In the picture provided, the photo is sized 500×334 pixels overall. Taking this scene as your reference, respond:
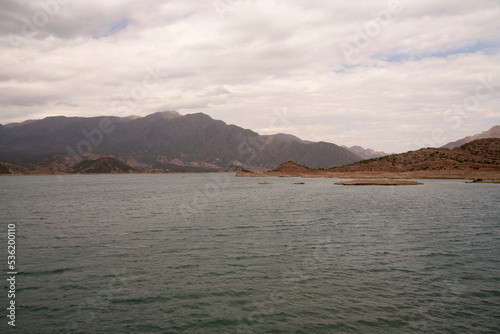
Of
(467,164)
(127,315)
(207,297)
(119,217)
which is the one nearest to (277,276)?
(207,297)

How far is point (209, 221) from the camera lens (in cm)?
4203

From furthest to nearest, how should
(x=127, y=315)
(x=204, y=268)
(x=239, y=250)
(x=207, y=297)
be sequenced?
1. (x=239, y=250)
2. (x=204, y=268)
3. (x=207, y=297)
4. (x=127, y=315)

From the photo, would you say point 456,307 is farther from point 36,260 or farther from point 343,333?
point 36,260

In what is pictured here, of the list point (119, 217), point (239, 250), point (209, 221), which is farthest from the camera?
point (119, 217)

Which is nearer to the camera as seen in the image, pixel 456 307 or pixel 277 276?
pixel 456 307

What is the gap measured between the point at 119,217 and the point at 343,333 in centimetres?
4179

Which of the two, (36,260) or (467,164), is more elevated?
(467,164)

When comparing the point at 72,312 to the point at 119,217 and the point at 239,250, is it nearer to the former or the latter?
the point at 239,250

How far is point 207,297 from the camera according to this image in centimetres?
1662

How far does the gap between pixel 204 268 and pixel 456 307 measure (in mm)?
15364

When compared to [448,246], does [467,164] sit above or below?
above

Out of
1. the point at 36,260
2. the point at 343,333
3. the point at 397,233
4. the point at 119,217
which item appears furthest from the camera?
the point at 119,217

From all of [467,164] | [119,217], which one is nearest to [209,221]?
[119,217]

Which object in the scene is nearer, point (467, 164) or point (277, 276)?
point (277, 276)
